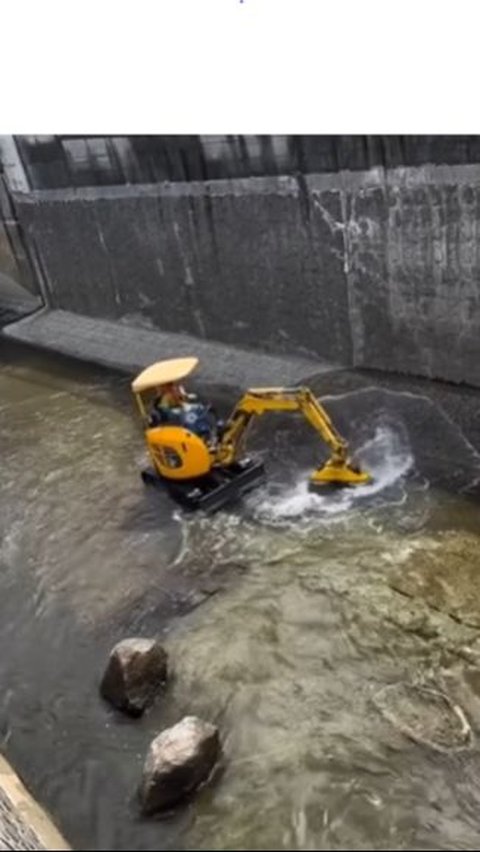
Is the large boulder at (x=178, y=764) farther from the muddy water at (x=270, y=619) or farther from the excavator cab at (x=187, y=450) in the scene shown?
the excavator cab at (x=187, y=450)

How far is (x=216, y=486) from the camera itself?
1084 cm

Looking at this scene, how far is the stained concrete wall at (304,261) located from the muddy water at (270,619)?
1030mm

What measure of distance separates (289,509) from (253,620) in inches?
90.3

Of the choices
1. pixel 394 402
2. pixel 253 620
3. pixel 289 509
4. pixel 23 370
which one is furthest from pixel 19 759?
pixel 23 370

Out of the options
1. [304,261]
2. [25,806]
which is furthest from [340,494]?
[25,806]

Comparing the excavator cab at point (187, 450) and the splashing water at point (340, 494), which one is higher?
the excavator cab at point (187, 450)

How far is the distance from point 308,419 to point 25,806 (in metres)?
5.97

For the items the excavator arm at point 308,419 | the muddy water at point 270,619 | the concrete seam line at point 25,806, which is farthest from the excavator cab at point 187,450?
the concrete seam line at point 25,806

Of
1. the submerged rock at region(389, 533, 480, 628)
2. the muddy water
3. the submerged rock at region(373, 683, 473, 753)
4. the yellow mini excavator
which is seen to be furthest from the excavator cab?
the submerged rock at region(373, 683, 473, 753)

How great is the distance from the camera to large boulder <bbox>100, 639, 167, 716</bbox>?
7707 mm

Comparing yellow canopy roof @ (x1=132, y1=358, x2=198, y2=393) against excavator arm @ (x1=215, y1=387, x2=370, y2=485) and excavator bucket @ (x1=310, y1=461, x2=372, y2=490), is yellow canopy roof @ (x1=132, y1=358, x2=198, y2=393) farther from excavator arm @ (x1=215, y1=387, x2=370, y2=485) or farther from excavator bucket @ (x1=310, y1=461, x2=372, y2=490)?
excavator bucket @ (x1=310, y1=461, x2=372, y2=490)

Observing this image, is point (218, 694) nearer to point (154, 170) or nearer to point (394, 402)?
point (394, 402)

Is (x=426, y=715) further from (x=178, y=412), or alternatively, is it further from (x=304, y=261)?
(x=304, y=261)

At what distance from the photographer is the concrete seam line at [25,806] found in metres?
5.61
